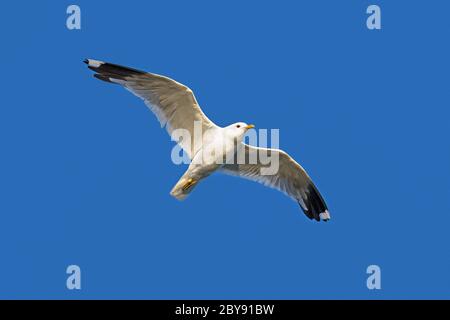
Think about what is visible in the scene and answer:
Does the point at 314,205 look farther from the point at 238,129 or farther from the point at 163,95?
the point at 163,95

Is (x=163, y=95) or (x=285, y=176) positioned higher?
(x=163, y=95)

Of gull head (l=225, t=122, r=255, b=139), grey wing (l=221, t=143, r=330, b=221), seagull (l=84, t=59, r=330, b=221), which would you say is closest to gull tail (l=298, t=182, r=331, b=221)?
grey wing (l=221, t=143, r=330, b=221)

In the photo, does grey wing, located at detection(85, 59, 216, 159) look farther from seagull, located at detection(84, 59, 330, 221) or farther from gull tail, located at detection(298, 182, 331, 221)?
gull tail, located at detection(298, 182, 331, 221)

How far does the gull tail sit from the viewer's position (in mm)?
14609

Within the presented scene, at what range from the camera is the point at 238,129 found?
13.1 metres

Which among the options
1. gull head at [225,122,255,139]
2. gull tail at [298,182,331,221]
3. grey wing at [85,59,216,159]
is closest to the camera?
gull head at [225,122,255,139]

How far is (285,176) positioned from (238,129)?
1.76 m

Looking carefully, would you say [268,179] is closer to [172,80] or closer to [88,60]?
[172,80]

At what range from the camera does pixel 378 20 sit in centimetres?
1345

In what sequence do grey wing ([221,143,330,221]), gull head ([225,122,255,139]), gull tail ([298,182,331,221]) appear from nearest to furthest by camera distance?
gull head ([225,122,255,139])
grey wing ([221,143,330,221])
gull tail ([298,182,331,221])

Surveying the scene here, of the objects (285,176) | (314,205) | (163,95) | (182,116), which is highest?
(163,95)

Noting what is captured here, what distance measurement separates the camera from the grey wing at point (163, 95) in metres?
13.2

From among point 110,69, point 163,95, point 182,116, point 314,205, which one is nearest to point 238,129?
point 182,116
